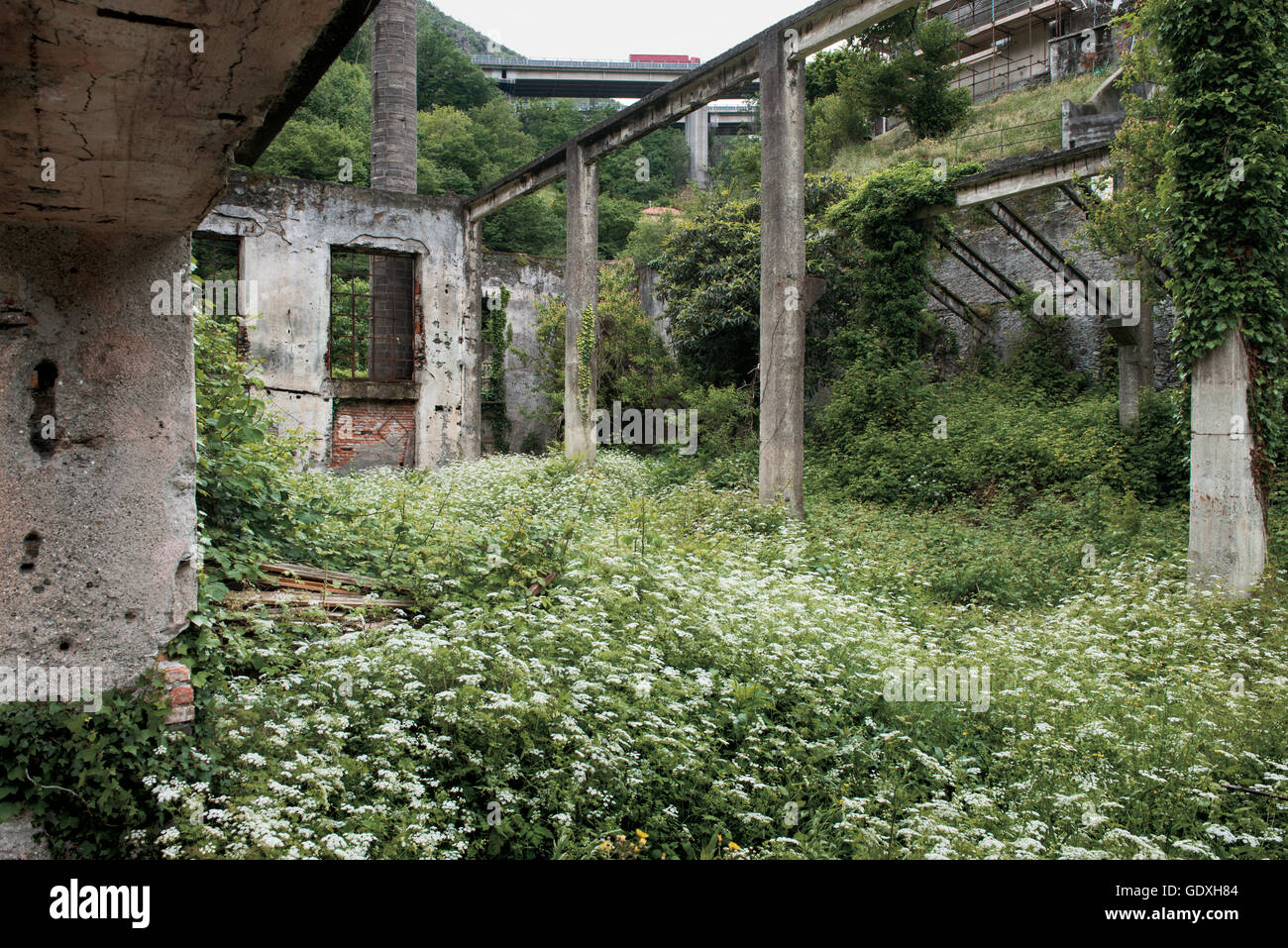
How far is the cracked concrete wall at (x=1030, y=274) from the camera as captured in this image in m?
16.2

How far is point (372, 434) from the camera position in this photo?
1694cm

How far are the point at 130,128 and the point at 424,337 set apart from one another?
14798mm

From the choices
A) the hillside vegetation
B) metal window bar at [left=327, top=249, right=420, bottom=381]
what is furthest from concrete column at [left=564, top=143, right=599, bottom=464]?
the hillside vegetation

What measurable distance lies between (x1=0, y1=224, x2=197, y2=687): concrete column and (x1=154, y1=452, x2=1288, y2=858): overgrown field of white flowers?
640 mm

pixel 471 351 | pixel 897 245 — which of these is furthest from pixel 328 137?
pixel 897 245

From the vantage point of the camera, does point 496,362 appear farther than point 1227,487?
Yes

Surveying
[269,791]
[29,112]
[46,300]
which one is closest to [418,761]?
[269,791]

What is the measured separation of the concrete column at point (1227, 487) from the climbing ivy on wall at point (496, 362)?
1486 cm

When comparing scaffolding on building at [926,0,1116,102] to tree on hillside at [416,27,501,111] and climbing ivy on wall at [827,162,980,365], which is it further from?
tree on hillside at [416,27,501,111]

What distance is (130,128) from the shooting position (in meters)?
2.73

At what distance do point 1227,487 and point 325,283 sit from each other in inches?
576

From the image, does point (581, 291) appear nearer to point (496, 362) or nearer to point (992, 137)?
point (496, 362)
